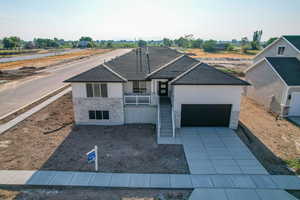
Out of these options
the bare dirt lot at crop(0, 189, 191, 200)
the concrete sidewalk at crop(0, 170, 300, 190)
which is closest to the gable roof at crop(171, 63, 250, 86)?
Result: the concrete sidewalk at crop(0, 170, 300, 190)

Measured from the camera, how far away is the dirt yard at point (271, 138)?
38.9 ft

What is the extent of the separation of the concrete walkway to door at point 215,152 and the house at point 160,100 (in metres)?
0.92

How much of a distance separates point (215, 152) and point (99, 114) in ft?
33.3

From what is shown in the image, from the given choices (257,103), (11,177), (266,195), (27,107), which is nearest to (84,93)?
(11,177)

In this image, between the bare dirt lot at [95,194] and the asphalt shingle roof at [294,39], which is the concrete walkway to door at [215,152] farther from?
the asphalt shingle roof at [294,39]

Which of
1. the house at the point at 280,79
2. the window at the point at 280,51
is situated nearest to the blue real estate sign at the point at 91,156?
the house at the point at 280,79

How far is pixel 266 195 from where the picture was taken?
356 inches

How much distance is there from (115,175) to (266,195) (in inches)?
307

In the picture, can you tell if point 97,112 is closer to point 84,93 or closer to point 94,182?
point 84,93

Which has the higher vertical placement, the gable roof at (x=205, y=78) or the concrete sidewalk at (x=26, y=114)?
the gable roof at (x=205, y=78)

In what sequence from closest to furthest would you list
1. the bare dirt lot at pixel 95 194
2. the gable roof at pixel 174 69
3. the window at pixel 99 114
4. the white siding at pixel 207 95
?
1. the bare dirt lot at pixel 95 194
2. the white siding at pixel 207 95
3. the gable roof at pixel 174 69
4. the window at pixel 99 114

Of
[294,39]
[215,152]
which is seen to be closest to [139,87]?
[215,152]

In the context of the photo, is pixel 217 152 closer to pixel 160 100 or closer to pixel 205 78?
pixel 205 78

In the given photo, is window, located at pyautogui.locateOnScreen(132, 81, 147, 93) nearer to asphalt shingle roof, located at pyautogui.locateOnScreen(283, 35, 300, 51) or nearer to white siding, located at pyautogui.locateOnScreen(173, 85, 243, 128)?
white siding, located at pyautogui.locateOnScreen(173, 85, 243, 128)
